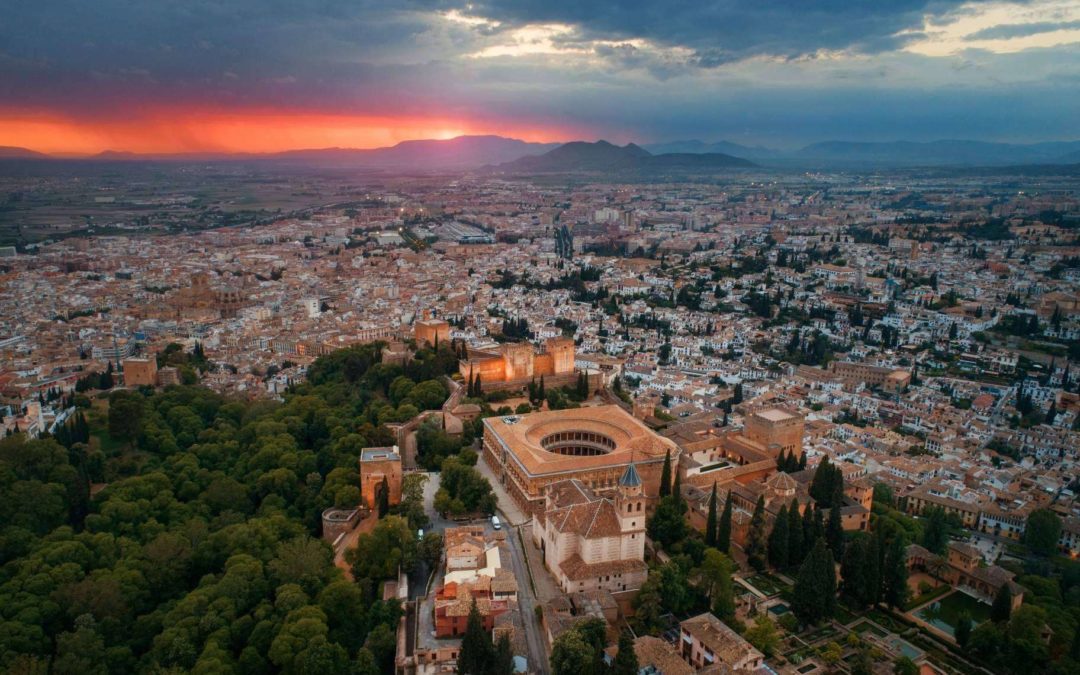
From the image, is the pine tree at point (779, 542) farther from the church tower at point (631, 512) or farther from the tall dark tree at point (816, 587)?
the church tower at point (631, 512)

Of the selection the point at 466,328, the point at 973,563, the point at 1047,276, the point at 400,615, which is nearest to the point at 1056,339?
the point at 1047,276

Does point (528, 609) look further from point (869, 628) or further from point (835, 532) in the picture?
point (835, 532)

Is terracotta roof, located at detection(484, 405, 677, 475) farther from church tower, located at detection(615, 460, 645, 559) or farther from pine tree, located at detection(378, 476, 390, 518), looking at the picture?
pine tree, located at detection(378, 476, 390, 518)

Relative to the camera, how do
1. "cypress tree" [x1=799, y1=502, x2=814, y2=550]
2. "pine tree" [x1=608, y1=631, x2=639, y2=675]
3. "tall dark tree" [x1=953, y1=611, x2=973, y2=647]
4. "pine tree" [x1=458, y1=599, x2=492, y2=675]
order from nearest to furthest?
"pine tree" [x1=608, y1=631, x2=639, y2=675] < "pine tree" [x1=458, y1=599, x2=492, y2=675] < "tall dark tree" [x1=953, y1=611, x2=973, y2=647] < "cypress tree" [x1=799, y1=502, x2=814, y2=550]

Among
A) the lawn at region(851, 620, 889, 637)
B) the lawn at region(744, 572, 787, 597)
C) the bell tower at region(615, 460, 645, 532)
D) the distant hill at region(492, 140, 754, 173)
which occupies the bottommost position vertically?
the lawn at region(851, 620, 889, 637)

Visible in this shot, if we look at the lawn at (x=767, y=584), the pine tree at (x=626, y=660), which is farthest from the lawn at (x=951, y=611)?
the pine tree at (x=626, y=660)

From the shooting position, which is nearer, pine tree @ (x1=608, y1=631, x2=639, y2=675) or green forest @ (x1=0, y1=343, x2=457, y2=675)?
pine tree @ (x1=608, y1=631, x2=639, y2=675)

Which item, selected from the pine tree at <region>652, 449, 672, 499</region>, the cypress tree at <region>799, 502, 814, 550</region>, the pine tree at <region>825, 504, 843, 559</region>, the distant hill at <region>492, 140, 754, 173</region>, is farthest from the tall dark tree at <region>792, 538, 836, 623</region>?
the distant hill at <region>492, 140, 754, 173</region>

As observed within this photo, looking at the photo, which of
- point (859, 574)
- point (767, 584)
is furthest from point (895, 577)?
point (767, 584)
